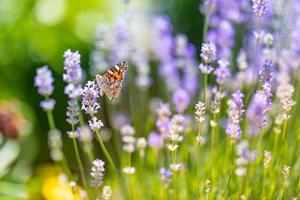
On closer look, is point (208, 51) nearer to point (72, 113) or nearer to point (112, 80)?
point (112, 80)

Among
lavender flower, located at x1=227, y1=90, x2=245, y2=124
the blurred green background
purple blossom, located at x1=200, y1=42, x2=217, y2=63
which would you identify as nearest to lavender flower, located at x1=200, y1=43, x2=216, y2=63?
purple blossom, located at x1=200, y1=42, x2=217, y2=63

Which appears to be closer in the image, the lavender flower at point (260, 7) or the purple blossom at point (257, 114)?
the purple blossom at point (257, 114)

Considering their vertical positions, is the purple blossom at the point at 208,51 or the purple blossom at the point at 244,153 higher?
the purple blossom at the point at 208,51

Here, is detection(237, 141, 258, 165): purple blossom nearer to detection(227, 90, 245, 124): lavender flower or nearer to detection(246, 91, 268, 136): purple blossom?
detection(246, 91, 268, 136): purple blossom

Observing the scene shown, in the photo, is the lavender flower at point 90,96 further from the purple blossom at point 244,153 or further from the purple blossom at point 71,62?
the purple blossom at point 244,153

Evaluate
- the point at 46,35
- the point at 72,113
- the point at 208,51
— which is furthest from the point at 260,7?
the point at 46,35

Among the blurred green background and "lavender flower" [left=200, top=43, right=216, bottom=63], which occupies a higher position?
the blurred green background

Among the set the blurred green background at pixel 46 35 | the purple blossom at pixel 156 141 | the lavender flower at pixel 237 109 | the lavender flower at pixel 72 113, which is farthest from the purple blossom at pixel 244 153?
the blurred green background at pixel 46 35
